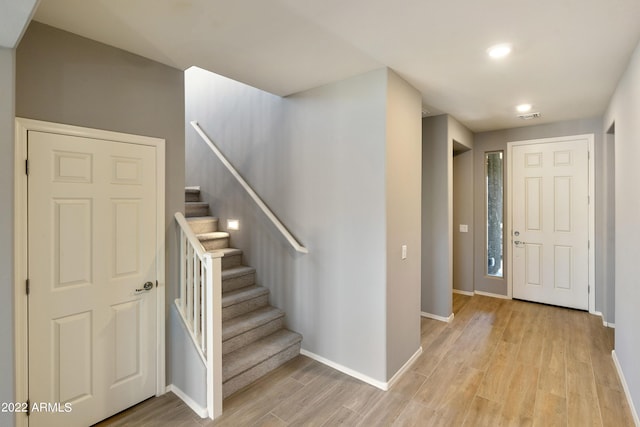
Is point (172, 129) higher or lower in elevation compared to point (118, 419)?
higher

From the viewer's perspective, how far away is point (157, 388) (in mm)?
2391

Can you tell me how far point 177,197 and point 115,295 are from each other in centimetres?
82

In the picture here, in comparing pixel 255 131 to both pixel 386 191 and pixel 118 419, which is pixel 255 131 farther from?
pixel 118 419

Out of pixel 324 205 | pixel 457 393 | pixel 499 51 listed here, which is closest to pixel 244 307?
pixel 324 205

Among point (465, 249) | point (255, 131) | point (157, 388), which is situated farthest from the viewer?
point (465, 249)

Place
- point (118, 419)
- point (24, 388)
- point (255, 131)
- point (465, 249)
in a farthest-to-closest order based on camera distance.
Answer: point (465, 249) < point (255, 131) < point (118, 419) < point (24, 388)

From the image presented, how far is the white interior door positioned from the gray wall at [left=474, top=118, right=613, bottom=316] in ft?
14.7

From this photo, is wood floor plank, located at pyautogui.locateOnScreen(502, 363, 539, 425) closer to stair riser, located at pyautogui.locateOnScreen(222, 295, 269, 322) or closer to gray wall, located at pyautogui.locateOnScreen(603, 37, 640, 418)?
gray wall, located at pyautogui.locateOnScreen(603, 37, 640, 418)

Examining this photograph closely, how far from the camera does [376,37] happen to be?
6.67 ft

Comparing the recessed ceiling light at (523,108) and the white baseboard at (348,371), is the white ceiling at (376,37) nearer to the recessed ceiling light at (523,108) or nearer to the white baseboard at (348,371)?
the recessed ceiling light at (523,108)

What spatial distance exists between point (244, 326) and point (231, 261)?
2.80 ft

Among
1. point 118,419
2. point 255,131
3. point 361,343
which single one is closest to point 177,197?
point 255,131

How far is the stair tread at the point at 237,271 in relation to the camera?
10.4 feet

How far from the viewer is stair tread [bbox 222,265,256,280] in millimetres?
3168
